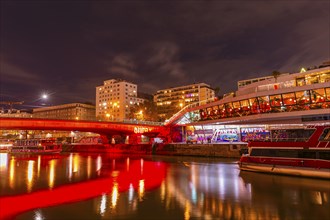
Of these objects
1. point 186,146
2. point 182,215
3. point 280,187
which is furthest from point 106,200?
point 186,146

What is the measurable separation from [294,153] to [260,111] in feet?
92.1

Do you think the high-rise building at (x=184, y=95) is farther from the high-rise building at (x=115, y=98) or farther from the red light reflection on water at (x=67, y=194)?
the red light reflection on water at (x=67, y=194)

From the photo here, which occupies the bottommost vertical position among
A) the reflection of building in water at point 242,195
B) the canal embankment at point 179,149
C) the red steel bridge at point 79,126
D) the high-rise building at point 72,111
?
the reflection of building in water at point 242,195

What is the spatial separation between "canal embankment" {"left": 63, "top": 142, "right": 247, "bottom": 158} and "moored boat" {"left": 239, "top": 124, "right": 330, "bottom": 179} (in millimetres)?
15222

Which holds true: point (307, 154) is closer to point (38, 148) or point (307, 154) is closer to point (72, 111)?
point (38, 148)

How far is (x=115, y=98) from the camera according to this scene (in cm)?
16425

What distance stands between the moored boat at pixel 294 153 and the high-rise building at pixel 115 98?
131 metres

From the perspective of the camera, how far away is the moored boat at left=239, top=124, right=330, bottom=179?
25.1m

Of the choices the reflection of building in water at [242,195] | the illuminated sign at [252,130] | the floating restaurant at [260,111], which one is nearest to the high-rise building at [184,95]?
the floating restaurant at [260,111]

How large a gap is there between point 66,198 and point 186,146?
132 ft

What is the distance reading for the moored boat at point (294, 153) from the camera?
2511cm

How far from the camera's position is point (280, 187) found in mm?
22297

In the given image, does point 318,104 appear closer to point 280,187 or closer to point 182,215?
point 280,187

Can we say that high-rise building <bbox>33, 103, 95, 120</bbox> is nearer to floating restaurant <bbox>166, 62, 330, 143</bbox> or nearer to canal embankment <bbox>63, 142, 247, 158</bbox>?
canal embankment <bbox>63, 142, 247, 158</bbox>
